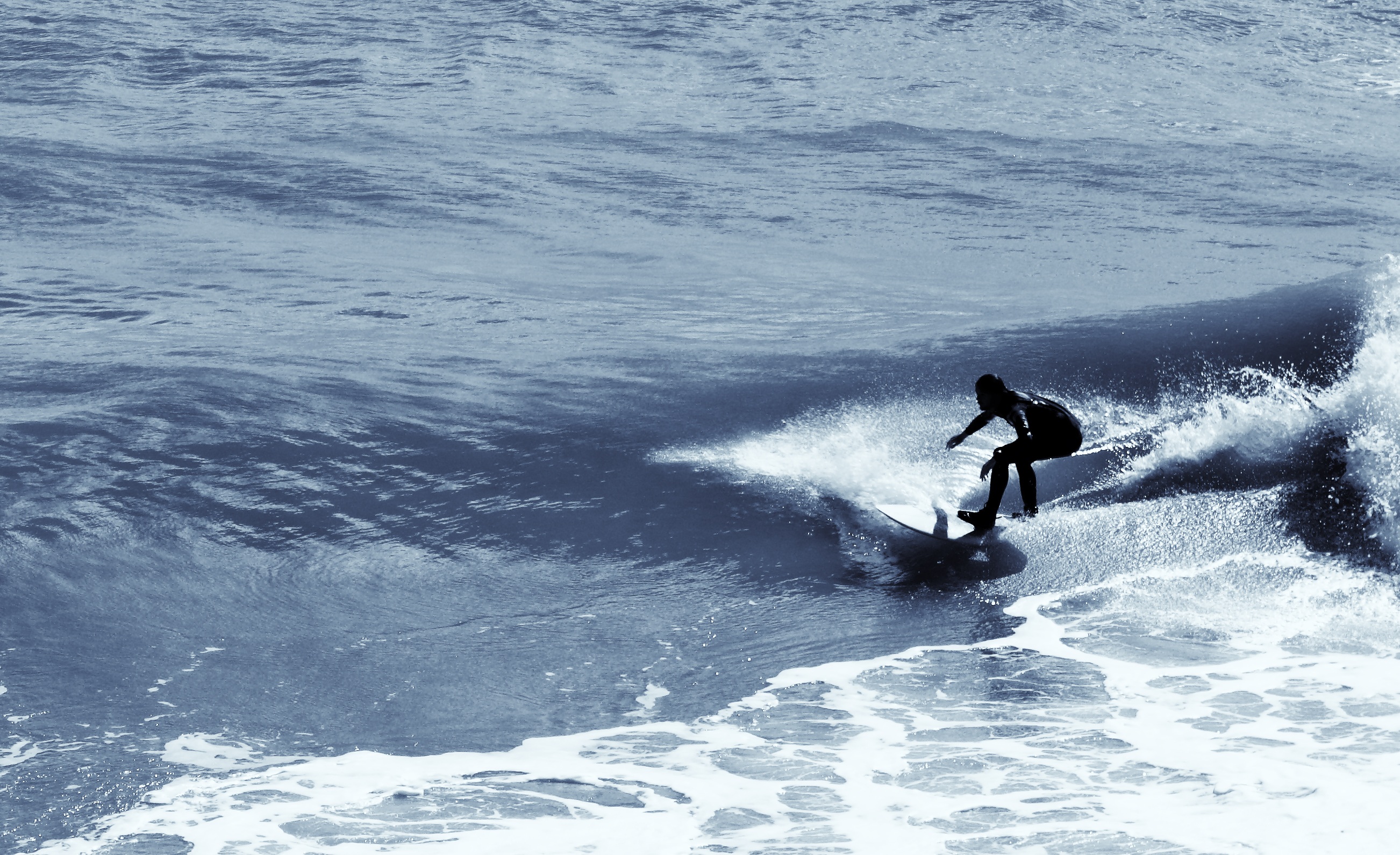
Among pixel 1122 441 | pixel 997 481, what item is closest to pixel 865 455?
pixel 997 481

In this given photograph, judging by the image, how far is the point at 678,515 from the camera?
11.3m

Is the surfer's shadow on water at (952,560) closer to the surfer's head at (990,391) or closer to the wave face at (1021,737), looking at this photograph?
the wave face at (1021,737)

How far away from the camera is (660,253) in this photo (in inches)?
824

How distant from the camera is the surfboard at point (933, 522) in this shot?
34.6ft

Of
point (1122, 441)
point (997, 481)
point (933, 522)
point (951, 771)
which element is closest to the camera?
point (951, 771)

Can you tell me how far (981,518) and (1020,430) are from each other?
746mm

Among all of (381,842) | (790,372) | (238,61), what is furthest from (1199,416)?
(238,61)

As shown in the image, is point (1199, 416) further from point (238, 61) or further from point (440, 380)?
point (238, 61)

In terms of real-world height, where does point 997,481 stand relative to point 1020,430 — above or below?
below

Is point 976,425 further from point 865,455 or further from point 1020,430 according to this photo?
point 865,455

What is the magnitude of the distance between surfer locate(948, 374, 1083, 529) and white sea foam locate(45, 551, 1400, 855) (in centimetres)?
134

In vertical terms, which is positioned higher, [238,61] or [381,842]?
[238,61]

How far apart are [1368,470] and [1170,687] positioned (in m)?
4.49

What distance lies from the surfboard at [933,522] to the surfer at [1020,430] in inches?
11.3
